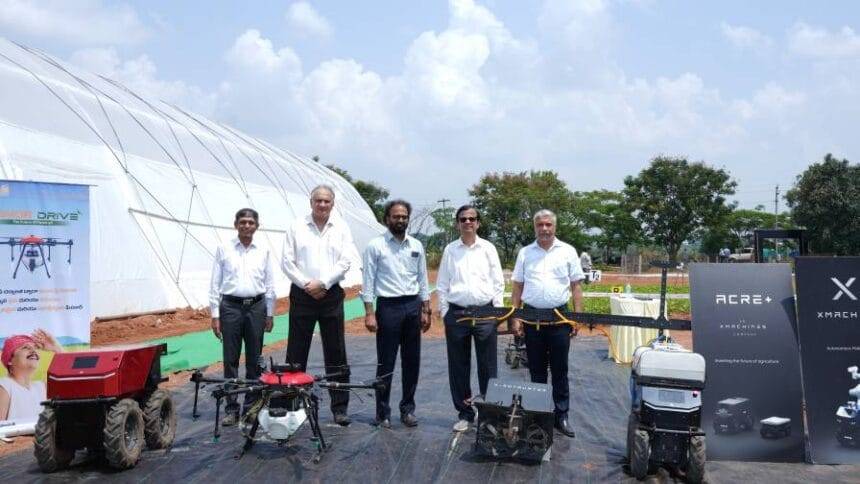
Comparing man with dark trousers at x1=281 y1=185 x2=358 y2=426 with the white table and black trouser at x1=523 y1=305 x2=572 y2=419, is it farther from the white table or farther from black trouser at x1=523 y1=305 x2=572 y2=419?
the white table

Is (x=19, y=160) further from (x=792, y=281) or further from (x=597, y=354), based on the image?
(x=792, y=281)

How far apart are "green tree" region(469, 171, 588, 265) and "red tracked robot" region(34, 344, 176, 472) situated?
1270 inches

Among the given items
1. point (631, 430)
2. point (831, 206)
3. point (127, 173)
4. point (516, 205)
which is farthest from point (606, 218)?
point (631, 430)

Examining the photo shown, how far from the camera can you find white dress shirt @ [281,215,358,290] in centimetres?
500

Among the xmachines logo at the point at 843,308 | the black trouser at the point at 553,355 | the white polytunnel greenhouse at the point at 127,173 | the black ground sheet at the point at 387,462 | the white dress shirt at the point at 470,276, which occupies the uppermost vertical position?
the white polytunnel greenhouse at the point at 127,173

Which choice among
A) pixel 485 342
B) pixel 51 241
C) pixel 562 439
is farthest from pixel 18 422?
pixel 562 439

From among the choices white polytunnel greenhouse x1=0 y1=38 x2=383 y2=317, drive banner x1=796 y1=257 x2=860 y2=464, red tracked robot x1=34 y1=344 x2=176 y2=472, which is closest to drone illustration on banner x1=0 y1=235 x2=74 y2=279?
red tracked robot x1=34 y1=344 x2=176 y2=472

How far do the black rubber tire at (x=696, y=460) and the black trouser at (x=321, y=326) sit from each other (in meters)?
2.45

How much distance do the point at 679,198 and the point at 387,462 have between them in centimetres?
3212

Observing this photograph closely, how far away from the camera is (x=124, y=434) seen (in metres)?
4.03

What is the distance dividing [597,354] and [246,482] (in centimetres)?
615

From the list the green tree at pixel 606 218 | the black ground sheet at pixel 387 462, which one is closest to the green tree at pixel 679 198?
the green tree at pixel 606 218

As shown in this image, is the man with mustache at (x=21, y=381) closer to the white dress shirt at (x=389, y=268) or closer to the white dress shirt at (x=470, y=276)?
Answer: the white dress shirt at (x=389, y=268)

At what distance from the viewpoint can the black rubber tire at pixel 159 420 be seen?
4.41 metres
